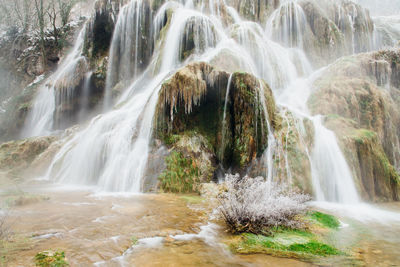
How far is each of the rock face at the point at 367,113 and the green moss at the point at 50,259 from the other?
913cm

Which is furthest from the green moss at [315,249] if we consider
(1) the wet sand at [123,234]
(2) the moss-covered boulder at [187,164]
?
(2) the moss-covered boulder at [187,164]

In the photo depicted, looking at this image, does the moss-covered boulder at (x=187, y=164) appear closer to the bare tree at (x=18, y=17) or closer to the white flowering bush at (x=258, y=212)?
the white flowering bush at (x=258, y=212)

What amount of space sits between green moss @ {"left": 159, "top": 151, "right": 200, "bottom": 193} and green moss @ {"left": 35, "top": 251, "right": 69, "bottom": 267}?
5470 millimetres

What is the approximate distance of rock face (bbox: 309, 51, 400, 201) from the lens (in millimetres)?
9305

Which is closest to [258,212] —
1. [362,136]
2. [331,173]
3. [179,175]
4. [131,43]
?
[179,175]

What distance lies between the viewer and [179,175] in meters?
9.23

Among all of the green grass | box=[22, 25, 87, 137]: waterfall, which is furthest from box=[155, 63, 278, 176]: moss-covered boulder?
box=[22, 25, 87, 137]: waterfall

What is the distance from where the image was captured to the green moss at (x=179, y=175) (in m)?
8.94

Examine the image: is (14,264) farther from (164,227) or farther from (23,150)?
(23,150)

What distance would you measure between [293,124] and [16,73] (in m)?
29.6

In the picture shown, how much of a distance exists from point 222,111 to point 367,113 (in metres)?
6.80

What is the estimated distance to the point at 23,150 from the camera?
13930 mm

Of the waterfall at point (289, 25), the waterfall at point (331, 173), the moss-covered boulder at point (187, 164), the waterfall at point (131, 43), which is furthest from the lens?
the waterfall at point (289, 25)

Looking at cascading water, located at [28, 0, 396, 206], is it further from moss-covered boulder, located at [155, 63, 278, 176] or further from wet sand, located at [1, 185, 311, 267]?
wet sand, located at [1, 185, 311, 267]
